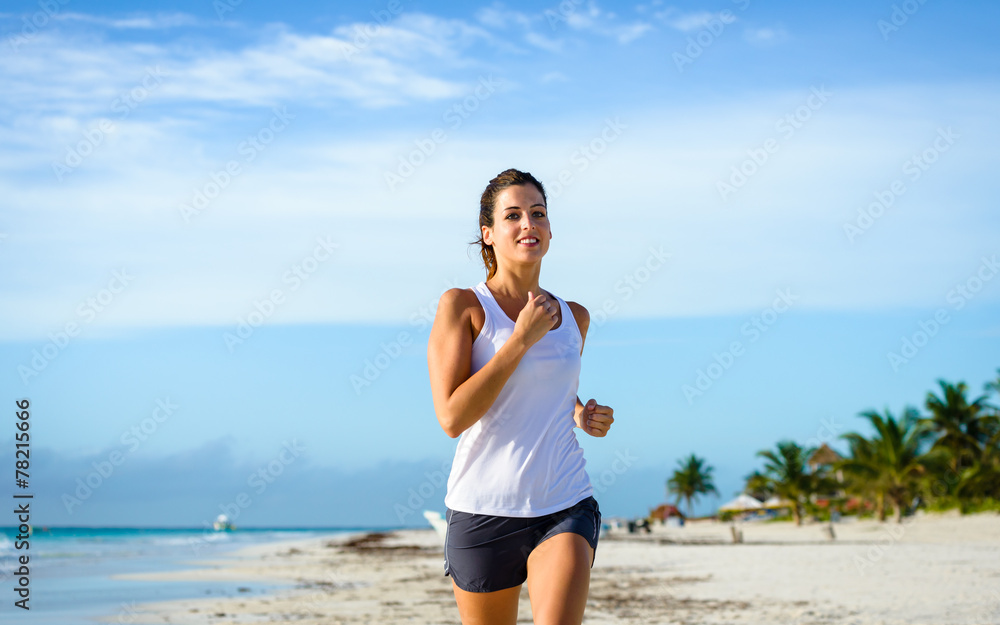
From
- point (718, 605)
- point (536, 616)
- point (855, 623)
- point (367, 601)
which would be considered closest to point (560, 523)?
point (536, 616)

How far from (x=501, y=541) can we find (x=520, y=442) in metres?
0.31

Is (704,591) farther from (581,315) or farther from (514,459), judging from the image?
(514,459)

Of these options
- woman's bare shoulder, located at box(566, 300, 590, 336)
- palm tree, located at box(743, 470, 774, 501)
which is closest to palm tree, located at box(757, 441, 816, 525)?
palm tree, located at box(743, 470, 774, 501)

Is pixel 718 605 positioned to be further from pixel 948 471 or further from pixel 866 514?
pixel 866 514

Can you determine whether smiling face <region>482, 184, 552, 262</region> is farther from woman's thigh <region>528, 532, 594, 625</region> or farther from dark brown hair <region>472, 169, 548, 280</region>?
woman's thigh <region>528, 532, 594, 625</region>

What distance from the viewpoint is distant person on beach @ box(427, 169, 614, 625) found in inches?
108

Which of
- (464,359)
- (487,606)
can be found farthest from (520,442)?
(487,606)

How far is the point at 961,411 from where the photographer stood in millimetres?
40125

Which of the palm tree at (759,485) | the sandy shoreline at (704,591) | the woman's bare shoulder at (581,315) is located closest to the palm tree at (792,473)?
the palm tree at (759,485)

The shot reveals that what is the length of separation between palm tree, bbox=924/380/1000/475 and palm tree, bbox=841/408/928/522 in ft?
2.41

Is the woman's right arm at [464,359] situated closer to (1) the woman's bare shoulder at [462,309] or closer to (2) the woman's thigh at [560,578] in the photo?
(1) the woman's bare shoulder at [462,309]

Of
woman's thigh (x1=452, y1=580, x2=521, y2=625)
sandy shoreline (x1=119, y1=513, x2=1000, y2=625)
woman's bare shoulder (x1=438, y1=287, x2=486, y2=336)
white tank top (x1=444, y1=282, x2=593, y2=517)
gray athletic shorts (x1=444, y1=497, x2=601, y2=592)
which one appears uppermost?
woman's bare shoulder (x1=438, y1=287, x2=486, y2=336)

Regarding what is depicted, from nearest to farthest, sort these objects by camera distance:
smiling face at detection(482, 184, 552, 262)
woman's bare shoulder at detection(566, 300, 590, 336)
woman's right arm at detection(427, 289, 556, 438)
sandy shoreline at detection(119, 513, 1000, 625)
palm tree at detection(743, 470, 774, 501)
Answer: woman's right arm at detection(427, 289, 556, 438) → smiling face at detection(482, 184, 552, 262) → woman's bare shoulder at detection(566, 300, 590, 336) → sandy shoreline at detection(119, 513, 1000, 625) → palm tree at detection(743, 470, 774, 501)

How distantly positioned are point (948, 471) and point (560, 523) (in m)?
42.6
